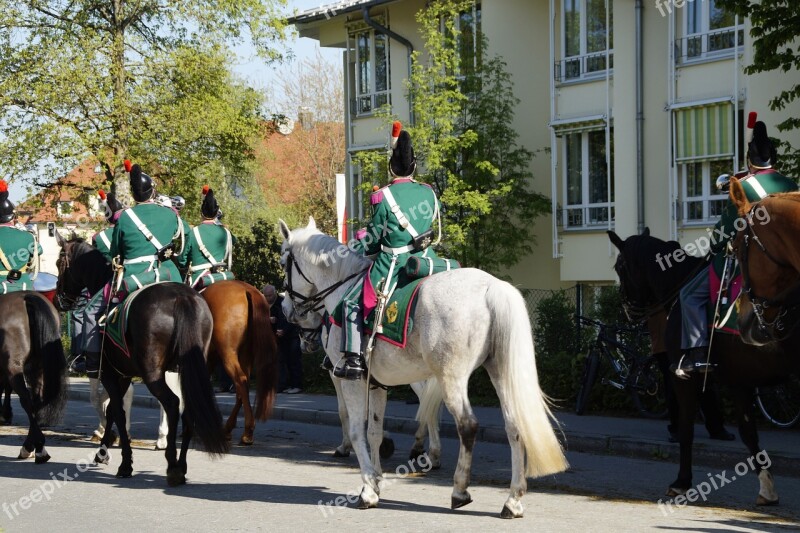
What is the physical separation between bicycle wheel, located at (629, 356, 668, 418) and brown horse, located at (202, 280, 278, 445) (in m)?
4.74

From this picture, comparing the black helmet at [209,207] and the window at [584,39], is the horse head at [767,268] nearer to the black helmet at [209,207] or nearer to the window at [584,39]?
the black helmet at [209,207]

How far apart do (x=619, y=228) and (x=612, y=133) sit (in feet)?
7.60

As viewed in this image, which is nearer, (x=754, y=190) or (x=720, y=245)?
(x=754, y=190)

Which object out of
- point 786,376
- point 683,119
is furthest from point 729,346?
point 683,119

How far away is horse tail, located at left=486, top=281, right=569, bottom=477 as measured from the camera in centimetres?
812

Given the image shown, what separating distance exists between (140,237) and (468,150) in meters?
15.2

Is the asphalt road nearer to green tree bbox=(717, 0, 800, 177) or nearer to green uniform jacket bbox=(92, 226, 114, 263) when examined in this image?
green uniform jacket bbox=(92, 226, 114, 263)

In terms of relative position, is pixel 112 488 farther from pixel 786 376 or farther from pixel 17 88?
pixel 17 88

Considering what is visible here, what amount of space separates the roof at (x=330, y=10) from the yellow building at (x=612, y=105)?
12cm

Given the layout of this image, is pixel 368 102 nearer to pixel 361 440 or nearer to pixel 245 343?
pixel 245 343

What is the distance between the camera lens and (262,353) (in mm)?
12867

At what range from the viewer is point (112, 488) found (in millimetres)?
9938

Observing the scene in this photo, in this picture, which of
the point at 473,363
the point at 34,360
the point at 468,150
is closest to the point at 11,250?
the point at 34,360

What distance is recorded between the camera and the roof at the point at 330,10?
30.7 metres
